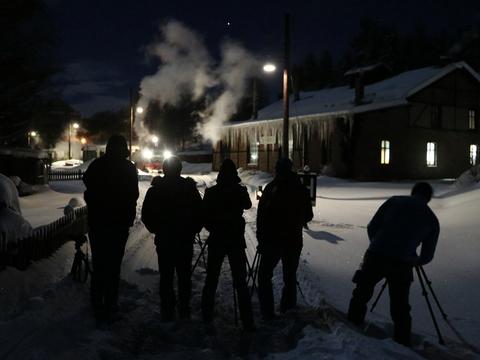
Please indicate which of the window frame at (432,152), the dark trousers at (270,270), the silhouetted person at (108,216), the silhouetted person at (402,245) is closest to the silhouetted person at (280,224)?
the dark trousers at (270,270)

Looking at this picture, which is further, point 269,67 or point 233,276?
point 269,67

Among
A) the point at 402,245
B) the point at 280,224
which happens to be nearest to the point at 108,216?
the point at 280,224

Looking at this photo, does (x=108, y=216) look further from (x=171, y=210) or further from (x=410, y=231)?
(x=410, y=231)

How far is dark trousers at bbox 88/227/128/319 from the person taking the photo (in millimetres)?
5215

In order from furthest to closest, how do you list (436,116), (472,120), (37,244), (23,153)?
1. (472,120)
2. (436,116)
3. (23,153)
4. (37,244)

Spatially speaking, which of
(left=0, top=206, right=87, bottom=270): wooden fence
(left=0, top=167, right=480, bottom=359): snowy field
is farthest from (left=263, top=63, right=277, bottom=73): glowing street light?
(left=0, top=206, right=87, bottom=270): wooden fence

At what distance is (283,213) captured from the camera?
5414 mm

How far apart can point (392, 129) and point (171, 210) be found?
2628 cm

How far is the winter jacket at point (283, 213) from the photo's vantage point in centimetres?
542

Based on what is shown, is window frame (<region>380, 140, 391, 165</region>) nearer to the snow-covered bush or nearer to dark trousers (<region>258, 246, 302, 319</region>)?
the snow-covered bush

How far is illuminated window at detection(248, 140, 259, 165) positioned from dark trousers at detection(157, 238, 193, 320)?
103 ft

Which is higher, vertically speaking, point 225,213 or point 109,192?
point 109,192

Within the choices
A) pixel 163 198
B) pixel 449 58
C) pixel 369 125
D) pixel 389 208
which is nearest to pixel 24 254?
pixel 163 198

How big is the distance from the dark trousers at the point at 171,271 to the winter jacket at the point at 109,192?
0.54 m
